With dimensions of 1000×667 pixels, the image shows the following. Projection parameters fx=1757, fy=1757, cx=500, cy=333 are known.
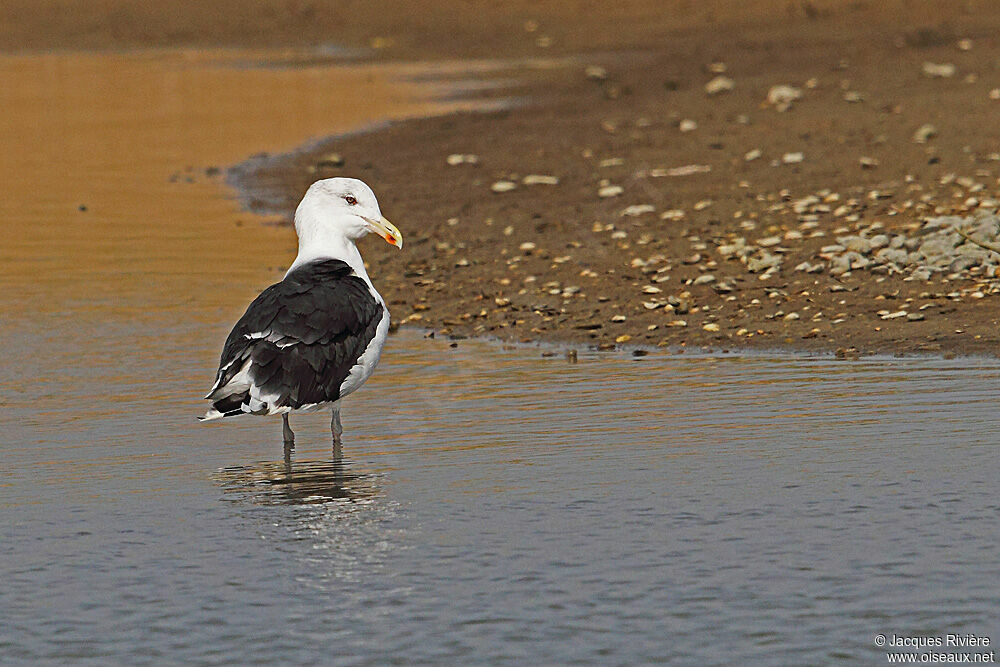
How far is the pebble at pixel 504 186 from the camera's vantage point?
21.3m

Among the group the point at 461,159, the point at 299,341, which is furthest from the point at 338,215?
the point at 461,159

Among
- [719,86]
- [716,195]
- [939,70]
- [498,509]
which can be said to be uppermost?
[719,86]

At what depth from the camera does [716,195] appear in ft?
62.4

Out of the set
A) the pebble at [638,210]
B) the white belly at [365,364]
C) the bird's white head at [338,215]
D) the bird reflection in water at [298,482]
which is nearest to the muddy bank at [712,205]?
the pebble at [638,210]

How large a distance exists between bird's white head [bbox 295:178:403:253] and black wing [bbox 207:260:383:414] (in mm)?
463

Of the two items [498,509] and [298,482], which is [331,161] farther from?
[498,509]

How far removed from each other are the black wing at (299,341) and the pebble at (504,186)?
11.0m

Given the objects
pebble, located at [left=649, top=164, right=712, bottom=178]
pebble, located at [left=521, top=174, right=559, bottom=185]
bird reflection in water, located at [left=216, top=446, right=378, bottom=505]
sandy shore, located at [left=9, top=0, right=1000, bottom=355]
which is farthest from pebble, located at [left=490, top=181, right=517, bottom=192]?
bird reflection in water, located at [left=216, top=446, right=378, bottom=505]

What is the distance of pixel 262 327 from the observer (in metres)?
9.70

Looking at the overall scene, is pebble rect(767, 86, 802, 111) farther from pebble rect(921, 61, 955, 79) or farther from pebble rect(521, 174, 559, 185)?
pebble rect(521, 174, 559, 185)

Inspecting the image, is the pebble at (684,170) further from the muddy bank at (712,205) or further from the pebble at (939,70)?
the pebble at (939,70)

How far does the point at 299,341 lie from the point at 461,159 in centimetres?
1469

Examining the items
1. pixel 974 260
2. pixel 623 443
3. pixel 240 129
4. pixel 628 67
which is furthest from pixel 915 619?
pixel 628 67

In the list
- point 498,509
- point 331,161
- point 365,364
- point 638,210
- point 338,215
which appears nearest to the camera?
point 498,509
